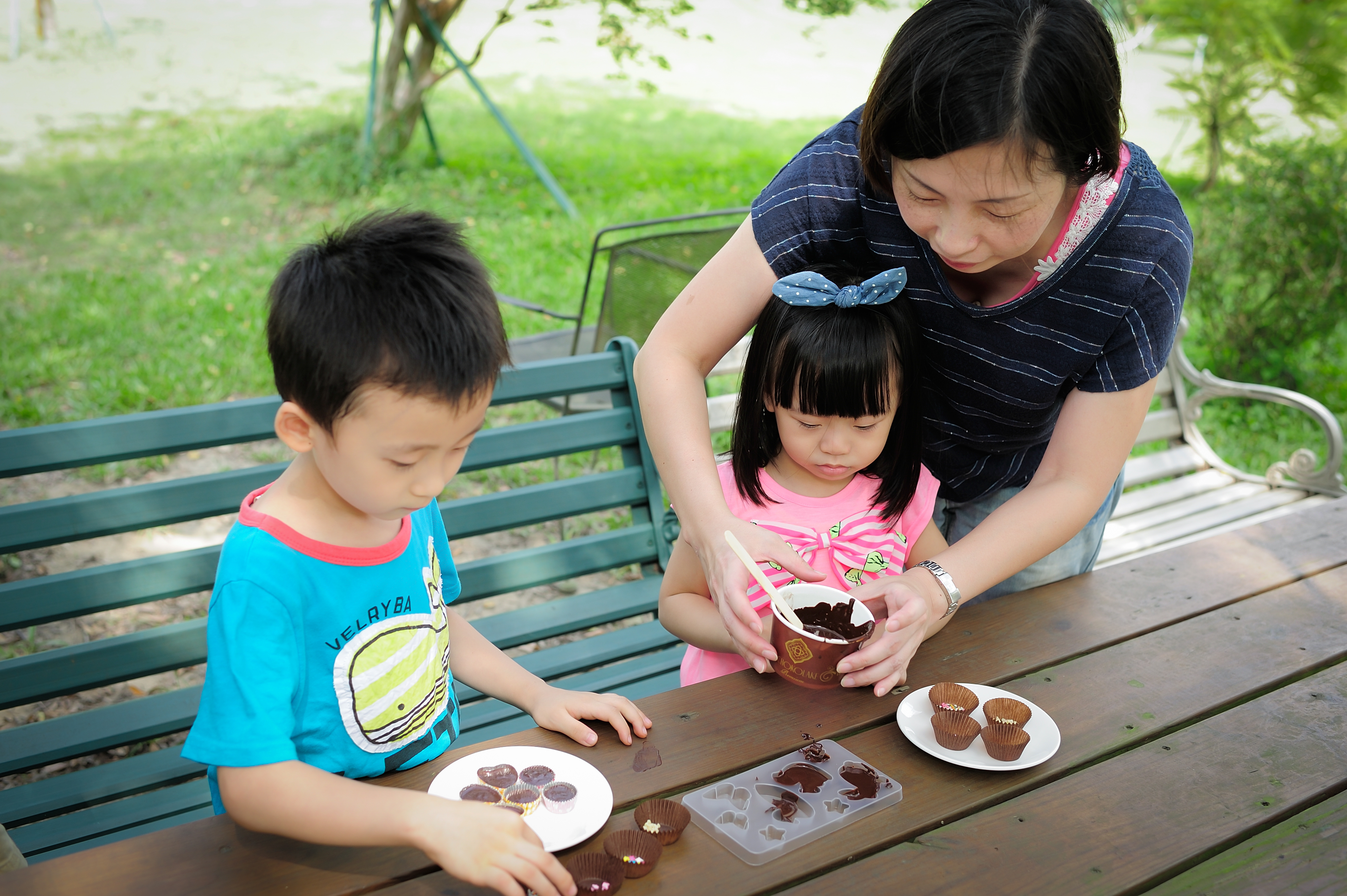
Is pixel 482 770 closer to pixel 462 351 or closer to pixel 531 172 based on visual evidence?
pixel 462 351

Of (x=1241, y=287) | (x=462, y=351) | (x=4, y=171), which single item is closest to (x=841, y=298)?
(x=462, y=351)

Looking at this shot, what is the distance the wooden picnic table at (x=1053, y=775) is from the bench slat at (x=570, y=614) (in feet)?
2.88

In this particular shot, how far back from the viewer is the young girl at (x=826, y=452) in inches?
66.6

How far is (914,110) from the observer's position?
138 cm

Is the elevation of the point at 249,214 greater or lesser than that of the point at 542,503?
lesser

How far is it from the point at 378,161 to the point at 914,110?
714cm

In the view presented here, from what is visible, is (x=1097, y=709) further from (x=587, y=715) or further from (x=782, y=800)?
(x=587, y=715)

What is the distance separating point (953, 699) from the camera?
141cm

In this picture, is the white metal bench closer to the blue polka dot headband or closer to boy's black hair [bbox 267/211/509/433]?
the blue polka dot headband

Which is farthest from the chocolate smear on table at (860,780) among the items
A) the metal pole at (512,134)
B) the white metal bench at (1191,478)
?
the metal pole at (512,134)

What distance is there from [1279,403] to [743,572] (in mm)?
2889

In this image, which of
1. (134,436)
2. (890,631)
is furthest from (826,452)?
(134,436)

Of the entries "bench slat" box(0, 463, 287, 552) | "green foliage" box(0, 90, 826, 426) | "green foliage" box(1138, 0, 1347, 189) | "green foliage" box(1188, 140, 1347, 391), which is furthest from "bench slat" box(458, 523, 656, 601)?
"green foliage" box(1138, 0, 1347, 189)

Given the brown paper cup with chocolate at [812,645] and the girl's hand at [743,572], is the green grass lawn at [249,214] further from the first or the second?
the brown paper cup with chocolate at [812,645]
